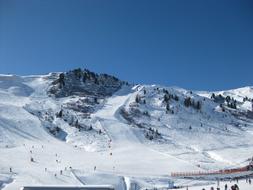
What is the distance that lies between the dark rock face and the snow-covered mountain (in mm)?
343

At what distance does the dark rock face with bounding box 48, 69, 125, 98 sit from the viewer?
15325cm

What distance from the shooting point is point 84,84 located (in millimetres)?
164000

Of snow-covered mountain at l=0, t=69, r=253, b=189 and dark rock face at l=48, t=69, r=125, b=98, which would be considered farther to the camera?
dark rock face at l=48, t=69, r=125, b=98

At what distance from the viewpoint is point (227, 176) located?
236 feet

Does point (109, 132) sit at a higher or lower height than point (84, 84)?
lower

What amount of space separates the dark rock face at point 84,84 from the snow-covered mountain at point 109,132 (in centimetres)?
34

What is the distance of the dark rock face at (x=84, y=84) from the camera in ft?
503

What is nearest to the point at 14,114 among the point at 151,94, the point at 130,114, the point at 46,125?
the point at 46,125

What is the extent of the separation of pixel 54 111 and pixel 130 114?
73.3 ft

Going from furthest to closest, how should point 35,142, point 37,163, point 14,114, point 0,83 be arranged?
point 0,83, point 14,114, point 35,142, point 37,163

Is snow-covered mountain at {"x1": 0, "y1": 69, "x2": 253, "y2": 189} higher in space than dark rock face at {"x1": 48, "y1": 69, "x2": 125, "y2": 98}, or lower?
lower

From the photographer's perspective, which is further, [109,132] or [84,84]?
[84,84]

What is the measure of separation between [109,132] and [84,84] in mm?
56332

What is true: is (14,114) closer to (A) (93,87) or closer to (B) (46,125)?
(B) (46,125)
